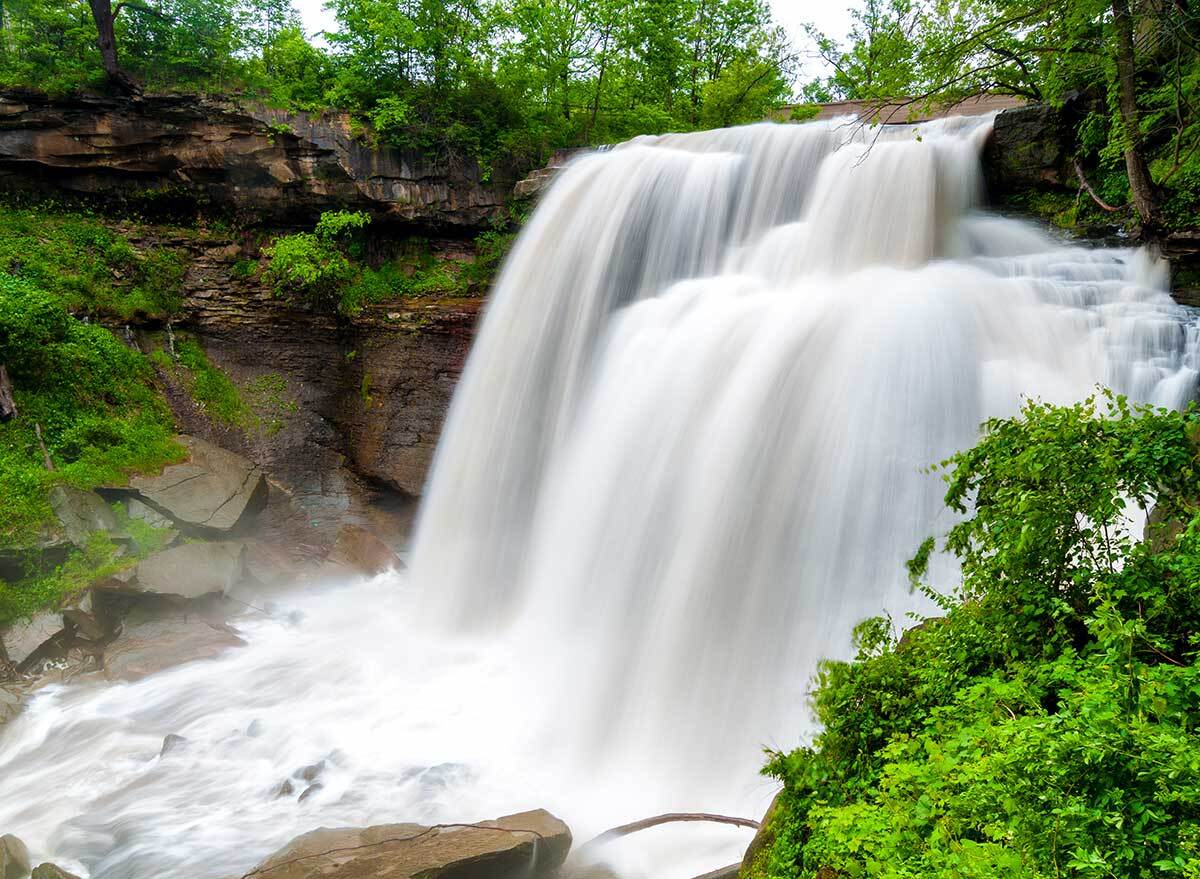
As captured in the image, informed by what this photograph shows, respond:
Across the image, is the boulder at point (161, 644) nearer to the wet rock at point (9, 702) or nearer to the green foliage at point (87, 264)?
the wet rock at point (9, 702)

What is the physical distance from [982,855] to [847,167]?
10.1 metres

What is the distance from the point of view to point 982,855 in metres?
2.29

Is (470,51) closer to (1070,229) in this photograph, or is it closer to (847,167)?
(847,167)

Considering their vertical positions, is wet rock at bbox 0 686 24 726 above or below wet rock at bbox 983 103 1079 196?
below

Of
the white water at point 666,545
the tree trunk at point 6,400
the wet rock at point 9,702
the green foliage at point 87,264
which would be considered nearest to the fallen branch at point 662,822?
the white water at point 666,545

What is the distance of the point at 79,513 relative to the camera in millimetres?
9914

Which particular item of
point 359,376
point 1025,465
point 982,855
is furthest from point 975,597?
point 359,376

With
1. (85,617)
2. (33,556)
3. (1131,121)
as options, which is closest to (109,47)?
(33,556)

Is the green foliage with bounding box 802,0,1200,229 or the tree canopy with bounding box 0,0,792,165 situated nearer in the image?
the green foliage with bounding box 802,0,1200,229

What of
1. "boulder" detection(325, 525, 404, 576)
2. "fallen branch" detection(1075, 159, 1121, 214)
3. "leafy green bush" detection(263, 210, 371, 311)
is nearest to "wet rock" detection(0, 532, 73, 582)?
"boulder" detection(325, 525, 404, 576)

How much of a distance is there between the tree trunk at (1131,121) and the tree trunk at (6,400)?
1484cm

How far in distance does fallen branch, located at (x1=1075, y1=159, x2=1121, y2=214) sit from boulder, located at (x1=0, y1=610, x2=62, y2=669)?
1435 cm

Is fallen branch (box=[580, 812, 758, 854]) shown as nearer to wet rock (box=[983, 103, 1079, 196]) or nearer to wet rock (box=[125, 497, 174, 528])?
wet rock (box=[125, 497, 174, 528])

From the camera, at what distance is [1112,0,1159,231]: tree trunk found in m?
6.72
